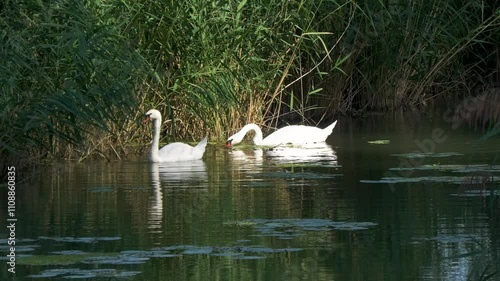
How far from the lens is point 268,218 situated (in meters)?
8.85

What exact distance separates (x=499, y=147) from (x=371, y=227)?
5195 mm

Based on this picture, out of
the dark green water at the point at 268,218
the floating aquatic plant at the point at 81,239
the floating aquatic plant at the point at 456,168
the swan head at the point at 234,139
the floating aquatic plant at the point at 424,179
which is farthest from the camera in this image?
the swan head at the point at 234,139

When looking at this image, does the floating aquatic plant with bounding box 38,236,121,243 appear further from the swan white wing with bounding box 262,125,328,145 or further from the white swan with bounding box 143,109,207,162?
the swan white wing with bounding box 262,125,328,145

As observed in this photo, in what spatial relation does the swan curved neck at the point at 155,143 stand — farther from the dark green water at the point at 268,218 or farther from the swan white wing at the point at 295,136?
the swan white wing at the point at 295,136

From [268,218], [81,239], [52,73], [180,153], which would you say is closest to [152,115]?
[180,153]

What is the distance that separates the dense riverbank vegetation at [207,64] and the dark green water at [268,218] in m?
0.64

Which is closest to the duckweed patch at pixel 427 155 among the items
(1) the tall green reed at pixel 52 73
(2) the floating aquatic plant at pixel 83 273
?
(1) the tall green reed at pixel 52 73

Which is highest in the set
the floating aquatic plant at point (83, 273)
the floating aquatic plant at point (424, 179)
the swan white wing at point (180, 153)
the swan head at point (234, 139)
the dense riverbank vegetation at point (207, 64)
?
the dense riverbank vegetation at point (207, 64)

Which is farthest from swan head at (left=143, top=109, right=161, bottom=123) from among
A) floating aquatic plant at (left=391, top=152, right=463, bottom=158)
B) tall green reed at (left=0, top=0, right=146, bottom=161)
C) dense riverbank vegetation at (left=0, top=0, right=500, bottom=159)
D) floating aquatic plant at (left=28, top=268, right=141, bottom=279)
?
floating aquatic plant at (left=28, top=268, right=141, bottom=279)

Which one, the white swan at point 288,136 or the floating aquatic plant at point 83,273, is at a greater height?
the white swan at point 288,136

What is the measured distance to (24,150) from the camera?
10688 millimetres

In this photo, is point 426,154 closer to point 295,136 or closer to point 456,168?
point 456,168

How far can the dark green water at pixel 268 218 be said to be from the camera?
7.07 metres

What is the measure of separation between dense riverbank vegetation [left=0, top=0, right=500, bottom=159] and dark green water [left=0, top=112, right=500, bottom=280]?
2.09 feet
